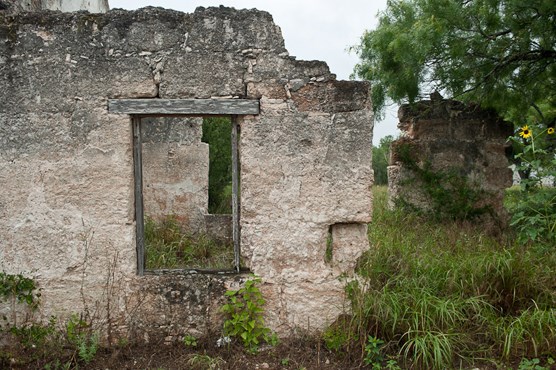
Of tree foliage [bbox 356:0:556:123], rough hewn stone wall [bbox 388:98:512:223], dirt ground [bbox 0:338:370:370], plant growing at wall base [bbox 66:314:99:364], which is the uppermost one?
tree foliage [bbox 356:0:556:123]

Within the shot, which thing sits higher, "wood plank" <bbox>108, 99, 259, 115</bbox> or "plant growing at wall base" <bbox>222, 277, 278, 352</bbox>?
"wood plank" <bbox>108, 99, 259, 115</bbox>

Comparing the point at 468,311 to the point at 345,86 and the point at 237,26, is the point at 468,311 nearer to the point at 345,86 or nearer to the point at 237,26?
the point at 345,86

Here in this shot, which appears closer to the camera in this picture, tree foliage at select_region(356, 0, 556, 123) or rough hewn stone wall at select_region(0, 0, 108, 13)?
rough hewn stone wall at select_region(0, 0, 108, 13)

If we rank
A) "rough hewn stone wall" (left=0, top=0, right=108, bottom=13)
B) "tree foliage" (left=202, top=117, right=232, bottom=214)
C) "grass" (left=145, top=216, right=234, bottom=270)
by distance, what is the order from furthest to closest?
1. "tree foliage" (left=202, top=117, right=232, bottom=214)
2. "grass" (left=145, top=216, right=234, bottom=270)
3. "rough hewn stone wall" (left=0, top=0, right=108, bottom=13)

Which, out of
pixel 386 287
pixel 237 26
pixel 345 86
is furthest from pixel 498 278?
pixel 237 26

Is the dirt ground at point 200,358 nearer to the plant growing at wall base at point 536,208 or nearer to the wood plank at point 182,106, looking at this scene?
the wood plank at point 182,106

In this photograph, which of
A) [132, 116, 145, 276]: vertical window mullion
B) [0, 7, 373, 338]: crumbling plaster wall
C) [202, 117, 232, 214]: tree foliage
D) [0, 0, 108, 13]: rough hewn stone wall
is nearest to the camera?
[0, 7, 373, 338]: crumbling plaster wall

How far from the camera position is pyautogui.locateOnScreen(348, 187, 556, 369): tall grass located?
12.2 feet

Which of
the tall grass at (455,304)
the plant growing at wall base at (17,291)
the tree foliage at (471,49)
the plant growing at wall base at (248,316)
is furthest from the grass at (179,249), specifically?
the tree foliage at (471,49)

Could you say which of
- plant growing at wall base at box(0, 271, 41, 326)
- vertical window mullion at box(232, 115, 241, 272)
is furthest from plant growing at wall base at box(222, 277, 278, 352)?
plant growing at wall base at box(0, 271, 41, 326)

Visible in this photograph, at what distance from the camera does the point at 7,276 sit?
3.89 meters

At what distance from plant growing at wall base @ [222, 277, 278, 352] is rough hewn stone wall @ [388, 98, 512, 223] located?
428 centimetres

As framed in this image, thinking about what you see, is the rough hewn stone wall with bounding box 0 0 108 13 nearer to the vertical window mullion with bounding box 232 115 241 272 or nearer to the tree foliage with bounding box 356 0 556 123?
the vertical window mullion with bounding box 232 115 241 272

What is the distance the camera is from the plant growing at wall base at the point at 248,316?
3891 millimetres
